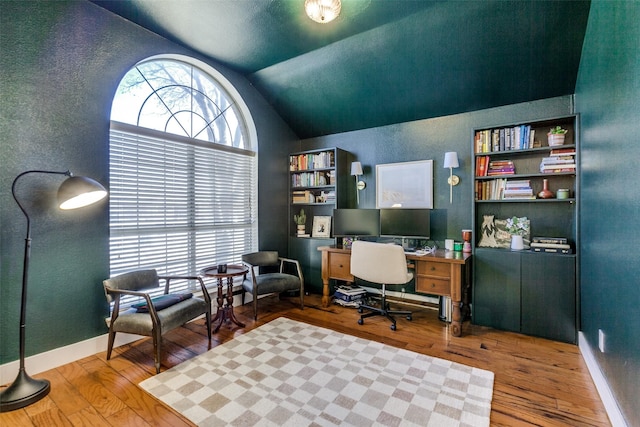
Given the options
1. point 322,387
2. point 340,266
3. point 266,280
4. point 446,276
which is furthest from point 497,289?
point 266,280

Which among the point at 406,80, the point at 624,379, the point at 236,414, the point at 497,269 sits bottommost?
the point at 236,414

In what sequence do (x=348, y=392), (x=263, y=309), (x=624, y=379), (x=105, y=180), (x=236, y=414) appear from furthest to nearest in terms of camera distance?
(x=263, y=309), (x=105, y=180), (x=348, y=392), (x=236, y=414), (x=624, y=379)

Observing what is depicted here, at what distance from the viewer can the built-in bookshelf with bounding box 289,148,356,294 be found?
13.2 feet

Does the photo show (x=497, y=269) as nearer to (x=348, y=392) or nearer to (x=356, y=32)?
(x=348, y=392)

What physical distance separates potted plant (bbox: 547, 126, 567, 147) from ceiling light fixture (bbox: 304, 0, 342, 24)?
7.55 ft

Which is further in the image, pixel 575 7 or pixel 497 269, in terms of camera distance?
pixel 497 269

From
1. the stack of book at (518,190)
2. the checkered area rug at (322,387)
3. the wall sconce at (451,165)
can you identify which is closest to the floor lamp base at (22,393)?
the checkered area rug at (322,387)

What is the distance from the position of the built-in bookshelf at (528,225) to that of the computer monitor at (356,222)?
3.78 ft

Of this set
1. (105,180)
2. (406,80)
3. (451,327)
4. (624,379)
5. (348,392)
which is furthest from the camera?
(406,80)

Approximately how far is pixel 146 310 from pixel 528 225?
367 cm

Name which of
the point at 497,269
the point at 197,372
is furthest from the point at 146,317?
the point at 497,269

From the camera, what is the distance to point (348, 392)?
73.9 inches

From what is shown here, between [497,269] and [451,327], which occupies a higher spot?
[497,269]

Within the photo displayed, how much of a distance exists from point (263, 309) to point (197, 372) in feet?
4.50
